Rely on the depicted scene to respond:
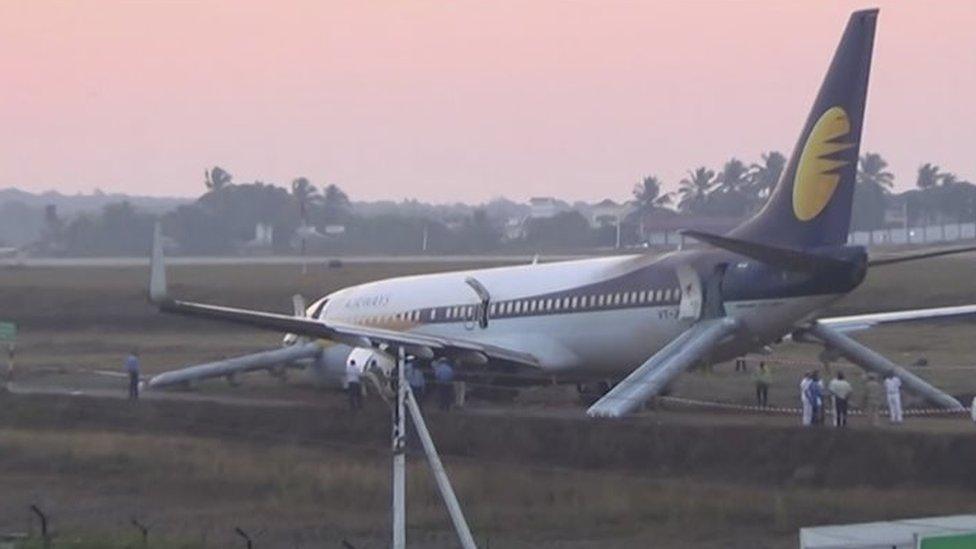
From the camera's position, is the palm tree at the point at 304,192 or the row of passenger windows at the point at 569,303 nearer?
the row of passenger windows at the point at 569,303

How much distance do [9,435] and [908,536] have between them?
2481cm

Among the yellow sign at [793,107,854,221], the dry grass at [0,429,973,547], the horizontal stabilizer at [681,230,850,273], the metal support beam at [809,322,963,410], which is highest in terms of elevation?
the yellow sign at [793,107,854,221]

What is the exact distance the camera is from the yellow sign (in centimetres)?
4253

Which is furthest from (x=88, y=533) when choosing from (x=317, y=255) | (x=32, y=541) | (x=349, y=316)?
(x=317, y=255)

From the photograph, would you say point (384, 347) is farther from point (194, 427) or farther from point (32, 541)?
point (32, 541)

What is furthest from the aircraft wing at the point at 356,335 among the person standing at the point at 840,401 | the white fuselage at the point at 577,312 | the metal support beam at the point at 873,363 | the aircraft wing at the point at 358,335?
the person standing at the point at 840,401

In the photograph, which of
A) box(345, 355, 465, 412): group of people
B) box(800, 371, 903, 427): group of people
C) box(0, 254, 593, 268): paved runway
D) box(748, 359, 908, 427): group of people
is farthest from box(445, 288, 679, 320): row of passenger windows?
box(0, 254, 593, 268): paved runway

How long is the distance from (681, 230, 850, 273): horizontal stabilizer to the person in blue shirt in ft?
22.5

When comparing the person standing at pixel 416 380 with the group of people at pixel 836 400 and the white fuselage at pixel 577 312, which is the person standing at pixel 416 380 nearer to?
the white fuselage at pixel 577 312

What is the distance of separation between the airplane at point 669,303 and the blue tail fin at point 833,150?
0.02 meters

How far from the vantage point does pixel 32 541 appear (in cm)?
3047

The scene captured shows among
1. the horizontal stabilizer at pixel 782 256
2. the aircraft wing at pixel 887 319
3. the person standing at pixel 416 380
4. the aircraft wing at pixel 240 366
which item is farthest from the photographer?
the aircraft wing at pixel 240 366

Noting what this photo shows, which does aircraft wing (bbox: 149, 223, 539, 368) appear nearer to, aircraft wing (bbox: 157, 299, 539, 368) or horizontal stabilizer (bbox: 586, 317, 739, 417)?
aircraft wing (bbox: 157, 299, 539, 368)

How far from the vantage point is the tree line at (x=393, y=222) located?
16038cm
